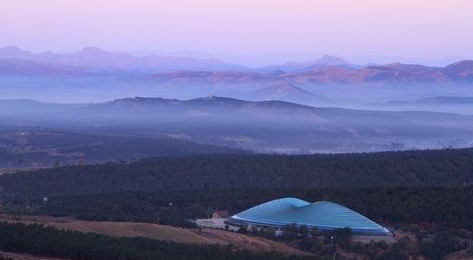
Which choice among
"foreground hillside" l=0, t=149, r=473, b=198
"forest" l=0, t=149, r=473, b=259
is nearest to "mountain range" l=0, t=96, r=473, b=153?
"foreground hillside" l=0, t=149, r=473, b=198

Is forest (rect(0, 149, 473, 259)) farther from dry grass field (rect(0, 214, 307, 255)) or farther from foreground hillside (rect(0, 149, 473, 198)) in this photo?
dry grass field (rect(0, 214, 307, 255))

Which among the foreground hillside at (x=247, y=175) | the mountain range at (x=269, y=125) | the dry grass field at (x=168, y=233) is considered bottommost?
the dry grass field at (x=168, y=233)

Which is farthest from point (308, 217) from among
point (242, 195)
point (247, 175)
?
point (247, 175)

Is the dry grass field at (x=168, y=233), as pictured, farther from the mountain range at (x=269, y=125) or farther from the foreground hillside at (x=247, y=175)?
the mountain range at (x=269, y=125)

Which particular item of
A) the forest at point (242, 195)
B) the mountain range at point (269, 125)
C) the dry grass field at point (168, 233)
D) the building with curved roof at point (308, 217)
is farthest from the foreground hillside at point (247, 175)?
the mountain range at point (269, 125)

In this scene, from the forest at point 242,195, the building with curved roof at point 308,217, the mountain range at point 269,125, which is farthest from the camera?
the mountain range at point 269,125

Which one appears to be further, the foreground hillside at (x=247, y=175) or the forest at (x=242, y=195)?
the foreground hillside at (x=247, y=175)

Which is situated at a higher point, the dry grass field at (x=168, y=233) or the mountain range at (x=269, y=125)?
the mountain range at (x=269, y=125)

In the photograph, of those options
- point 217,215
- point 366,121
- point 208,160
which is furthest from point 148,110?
point 217,215
